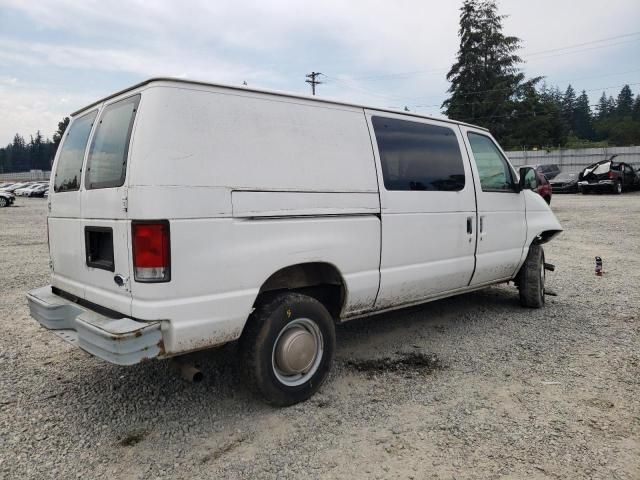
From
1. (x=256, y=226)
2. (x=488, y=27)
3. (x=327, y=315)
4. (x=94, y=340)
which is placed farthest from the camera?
(x=488, y=27)

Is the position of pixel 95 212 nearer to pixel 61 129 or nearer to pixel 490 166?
pixel 490 166

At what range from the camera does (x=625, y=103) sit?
104 meters

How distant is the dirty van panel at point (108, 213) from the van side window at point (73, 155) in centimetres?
20

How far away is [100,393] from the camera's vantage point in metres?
3.81

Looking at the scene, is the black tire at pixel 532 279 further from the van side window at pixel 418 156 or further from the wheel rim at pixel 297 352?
the wheel rim at pixel 297 352

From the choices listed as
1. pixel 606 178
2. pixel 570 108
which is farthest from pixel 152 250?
pixel 570 108

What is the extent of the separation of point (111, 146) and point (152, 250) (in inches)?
35.2

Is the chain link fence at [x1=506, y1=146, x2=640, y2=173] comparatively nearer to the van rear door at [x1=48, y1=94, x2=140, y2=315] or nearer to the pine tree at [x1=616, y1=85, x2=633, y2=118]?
the van rear door at [x1=48, y1=94, x2=140, y2=315]

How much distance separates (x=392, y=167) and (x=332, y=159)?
2.15ft

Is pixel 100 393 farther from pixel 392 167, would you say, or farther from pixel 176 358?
pixel 392 167

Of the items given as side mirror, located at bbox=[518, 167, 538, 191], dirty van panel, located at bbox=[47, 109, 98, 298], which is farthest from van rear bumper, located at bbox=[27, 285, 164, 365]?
side mirror, located at bbox=[518, 167, 538, 191]

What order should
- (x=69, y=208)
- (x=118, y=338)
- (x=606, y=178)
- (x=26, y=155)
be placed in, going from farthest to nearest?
(x=26, y=155) → (x=606, y=178) → (x=69, y=208) → (x=118, y=338)

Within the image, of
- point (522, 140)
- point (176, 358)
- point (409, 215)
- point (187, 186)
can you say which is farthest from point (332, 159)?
point (522, 140)

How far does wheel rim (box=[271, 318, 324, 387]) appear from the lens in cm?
344
